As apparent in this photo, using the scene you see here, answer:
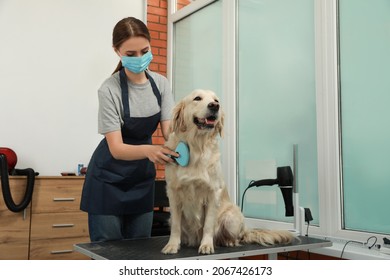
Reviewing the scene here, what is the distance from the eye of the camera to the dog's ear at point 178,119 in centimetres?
189

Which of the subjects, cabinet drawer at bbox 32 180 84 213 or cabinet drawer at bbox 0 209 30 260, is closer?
cabinet drawer at bbox 0 209 30 260

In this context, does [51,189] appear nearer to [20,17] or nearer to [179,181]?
[20,17]

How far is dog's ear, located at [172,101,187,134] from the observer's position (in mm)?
1887

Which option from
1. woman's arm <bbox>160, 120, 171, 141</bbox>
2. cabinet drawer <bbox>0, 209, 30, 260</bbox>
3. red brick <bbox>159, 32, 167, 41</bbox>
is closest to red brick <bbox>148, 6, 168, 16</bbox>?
red brick <bbox>159, 32, 167, 41</bbox>

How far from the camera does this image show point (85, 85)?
13.8 ft

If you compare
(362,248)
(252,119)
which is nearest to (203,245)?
(362,248)

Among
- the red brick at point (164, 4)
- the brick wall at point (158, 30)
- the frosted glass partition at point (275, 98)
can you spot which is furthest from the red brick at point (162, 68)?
the frosted glass partition at point (275, 98)

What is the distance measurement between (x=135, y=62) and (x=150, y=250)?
883 millimetres

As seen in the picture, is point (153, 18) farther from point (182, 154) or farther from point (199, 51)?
point (182, 154)

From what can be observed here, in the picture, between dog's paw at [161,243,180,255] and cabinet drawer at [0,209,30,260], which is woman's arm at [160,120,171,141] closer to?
dog's paw at [161,243,180,255]

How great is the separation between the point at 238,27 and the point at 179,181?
2309mm

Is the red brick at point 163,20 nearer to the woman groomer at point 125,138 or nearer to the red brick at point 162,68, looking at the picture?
the red brick at point 162,68

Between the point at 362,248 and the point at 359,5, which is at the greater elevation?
the point at 359,5

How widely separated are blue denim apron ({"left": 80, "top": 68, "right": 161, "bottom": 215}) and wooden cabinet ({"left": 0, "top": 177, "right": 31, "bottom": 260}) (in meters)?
1.68
